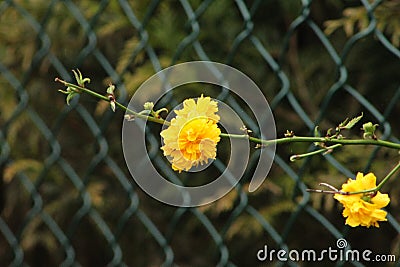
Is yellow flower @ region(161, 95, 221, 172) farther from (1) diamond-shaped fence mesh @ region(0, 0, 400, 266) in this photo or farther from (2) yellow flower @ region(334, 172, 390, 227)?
(1) diamond-shaped fence mesh @ region(0, 0, 400, 266)

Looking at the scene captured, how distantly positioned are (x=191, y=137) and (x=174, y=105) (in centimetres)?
70

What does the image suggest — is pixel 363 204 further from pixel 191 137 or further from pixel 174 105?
pixel 174 105

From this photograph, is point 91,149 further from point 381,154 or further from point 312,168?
point 381,154

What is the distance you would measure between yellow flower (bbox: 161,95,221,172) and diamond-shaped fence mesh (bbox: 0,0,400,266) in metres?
0.60

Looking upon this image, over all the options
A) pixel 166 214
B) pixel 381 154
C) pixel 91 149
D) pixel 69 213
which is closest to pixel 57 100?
pixel 91 149

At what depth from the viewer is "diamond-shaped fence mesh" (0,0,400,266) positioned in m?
1.02

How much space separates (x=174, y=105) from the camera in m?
0.96

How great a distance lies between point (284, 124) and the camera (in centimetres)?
117

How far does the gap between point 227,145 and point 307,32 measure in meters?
0.24

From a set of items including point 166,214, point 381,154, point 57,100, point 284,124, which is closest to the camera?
point 381,154

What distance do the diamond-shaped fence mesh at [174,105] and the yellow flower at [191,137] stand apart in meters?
0.60

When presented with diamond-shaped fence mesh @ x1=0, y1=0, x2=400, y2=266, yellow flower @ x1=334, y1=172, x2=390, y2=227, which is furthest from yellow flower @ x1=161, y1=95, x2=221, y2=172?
diamond-shaped fence mesh @ x1=0, y1=0, x2=400, y2=266

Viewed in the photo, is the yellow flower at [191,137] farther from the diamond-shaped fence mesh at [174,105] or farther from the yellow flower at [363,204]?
the diamond-shaped fence mesh at [174,105]

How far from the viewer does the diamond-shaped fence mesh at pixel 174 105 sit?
1016 millimetres
